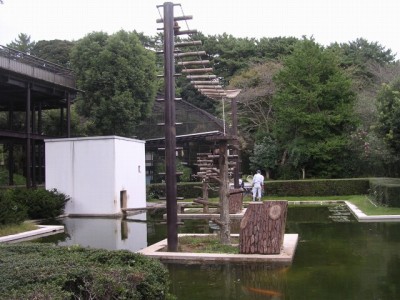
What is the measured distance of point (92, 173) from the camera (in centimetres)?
2098

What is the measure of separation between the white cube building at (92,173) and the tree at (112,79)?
7.24 meters

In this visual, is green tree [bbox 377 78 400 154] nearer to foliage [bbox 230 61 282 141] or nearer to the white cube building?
the white cube building

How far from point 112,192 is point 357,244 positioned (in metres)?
11.4

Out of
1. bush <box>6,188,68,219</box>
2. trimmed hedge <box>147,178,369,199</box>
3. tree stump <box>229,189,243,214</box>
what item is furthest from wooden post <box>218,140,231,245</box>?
trimmed hedge <box>147,178,369,199</box>

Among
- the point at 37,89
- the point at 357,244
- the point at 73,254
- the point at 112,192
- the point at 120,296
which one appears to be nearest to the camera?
the point at 120,296

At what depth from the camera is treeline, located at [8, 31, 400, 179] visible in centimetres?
2894

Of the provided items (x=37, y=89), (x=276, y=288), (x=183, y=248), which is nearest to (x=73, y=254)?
(x=276, y=288)

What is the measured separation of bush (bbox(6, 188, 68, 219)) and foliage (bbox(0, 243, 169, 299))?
13.8 metres

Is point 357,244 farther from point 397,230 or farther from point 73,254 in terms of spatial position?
point 73,254

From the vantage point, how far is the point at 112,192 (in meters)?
20.6

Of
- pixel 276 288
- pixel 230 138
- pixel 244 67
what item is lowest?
pixel 276 288

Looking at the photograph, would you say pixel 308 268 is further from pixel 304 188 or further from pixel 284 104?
pixel 284 104

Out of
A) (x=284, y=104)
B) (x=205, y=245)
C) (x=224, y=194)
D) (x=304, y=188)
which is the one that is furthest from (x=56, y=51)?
(x=205, y=245)

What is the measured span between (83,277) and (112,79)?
80.9 feet
